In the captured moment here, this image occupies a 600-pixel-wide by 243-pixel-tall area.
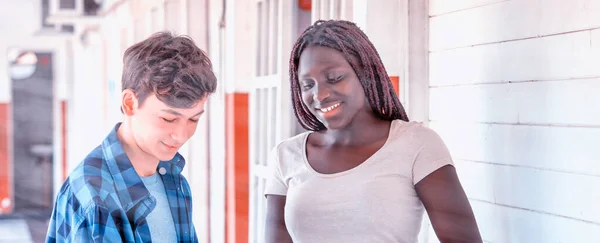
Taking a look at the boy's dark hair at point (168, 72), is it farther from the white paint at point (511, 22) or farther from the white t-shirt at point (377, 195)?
the white paint at point (511, 22)

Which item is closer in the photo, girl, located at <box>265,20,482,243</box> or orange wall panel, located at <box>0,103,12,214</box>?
girl, located at <box>265,20,482,243</box>

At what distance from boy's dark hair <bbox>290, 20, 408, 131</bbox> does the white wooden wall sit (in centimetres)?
27

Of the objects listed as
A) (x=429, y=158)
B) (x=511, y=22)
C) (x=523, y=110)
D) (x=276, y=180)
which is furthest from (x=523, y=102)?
(x=276, y=180)

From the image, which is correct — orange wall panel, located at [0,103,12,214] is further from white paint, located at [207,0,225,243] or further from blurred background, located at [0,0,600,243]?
white paint, located at [207,0,225,243]

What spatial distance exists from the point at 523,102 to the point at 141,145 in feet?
2.50

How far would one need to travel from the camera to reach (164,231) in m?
1.28

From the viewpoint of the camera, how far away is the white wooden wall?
4.23 ft

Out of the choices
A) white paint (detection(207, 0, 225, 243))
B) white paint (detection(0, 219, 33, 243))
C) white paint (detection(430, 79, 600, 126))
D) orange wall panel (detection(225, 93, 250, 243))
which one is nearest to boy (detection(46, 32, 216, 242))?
white paint (detection(430, 79, 600, 126))

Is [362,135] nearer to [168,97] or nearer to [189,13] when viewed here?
[168,97]

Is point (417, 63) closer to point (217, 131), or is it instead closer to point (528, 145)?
point (528, 145)

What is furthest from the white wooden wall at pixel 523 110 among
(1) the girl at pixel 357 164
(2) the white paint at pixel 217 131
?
(2) the white paint at pixel 217 131

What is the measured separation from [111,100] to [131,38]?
0.97 metres

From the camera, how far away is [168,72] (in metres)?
1.21

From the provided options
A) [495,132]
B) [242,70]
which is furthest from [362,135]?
[242,70]
